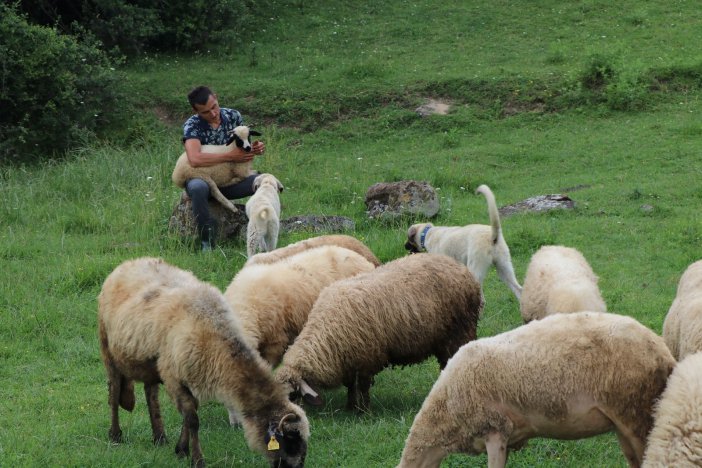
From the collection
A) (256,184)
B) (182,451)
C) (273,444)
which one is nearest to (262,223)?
(256,184)

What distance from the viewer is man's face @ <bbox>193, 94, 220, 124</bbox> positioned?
10.6 m

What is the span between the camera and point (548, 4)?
22.0 meters

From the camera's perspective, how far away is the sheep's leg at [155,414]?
6.39 meters

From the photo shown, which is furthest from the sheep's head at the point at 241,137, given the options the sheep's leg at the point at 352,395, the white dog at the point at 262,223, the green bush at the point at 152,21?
the green bush at the point at 152,21

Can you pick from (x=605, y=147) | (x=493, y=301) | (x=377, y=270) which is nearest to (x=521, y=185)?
(x=605, y=147)

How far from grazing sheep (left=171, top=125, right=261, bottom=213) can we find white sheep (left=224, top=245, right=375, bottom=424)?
3.40 meters

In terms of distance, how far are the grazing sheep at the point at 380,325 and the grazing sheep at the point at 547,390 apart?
1457mm

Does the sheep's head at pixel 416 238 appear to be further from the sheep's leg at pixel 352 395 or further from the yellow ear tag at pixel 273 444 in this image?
the yellow ear tag at pixel 273 444

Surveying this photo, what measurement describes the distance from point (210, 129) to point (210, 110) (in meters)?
0.32

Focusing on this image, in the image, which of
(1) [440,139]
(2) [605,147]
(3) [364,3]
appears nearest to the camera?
(2) [605,147]

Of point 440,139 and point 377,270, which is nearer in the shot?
point 377,270

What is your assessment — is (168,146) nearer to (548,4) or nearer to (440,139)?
(440,139)

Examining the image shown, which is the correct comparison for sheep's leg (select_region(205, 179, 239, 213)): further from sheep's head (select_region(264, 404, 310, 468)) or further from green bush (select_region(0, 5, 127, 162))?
green bush (select_region(0, 5, 127, 162))

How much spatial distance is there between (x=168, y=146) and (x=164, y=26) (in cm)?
669
